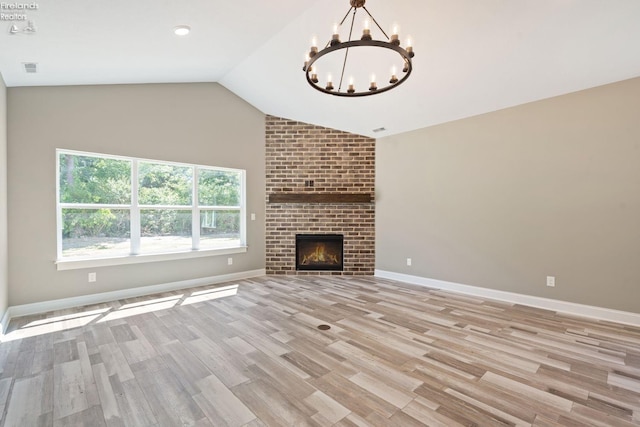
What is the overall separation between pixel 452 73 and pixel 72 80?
4.62 m

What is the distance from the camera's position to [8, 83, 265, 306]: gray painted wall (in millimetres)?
3445

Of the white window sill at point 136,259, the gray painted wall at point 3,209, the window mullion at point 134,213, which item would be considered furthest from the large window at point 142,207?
the gray painted wall at point 3,209

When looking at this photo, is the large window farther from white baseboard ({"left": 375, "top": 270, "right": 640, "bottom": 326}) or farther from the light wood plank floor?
white baseboard ({"left": 375, "top": 270, "right": 640, "bottom": 326})

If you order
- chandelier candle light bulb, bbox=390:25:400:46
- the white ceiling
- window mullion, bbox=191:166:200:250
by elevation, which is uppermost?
the white ceiling

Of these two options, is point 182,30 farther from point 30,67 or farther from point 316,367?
point 316,367

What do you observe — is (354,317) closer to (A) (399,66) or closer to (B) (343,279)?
(B) (343,279)

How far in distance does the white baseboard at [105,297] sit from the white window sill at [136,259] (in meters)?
0.39

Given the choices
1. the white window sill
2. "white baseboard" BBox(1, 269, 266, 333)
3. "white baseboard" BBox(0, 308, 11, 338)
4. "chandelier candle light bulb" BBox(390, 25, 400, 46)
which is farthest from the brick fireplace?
"chandelier candle light bulb" BBox(390, 25, 400, 46)

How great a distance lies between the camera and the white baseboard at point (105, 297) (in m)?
3.42

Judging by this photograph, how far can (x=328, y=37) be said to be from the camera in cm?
340

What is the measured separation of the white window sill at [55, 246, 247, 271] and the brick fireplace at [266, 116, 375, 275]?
822 mm

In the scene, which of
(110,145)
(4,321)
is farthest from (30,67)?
(4,321)

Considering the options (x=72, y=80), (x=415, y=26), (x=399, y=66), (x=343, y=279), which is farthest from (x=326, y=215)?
(x=72, y=80)

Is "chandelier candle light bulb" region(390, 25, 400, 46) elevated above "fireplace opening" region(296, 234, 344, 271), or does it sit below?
above
